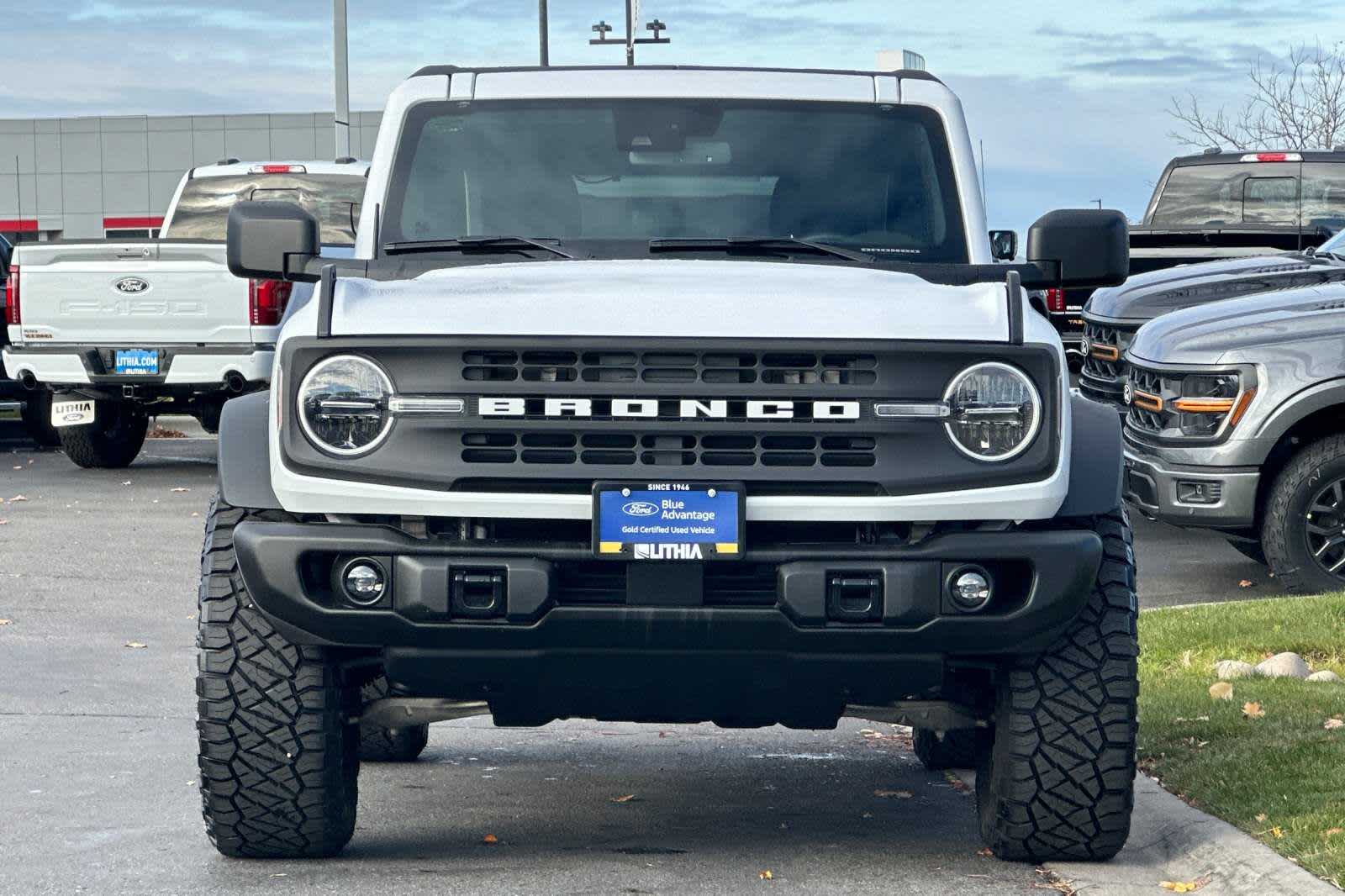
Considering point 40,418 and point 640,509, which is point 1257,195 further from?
point 640,509

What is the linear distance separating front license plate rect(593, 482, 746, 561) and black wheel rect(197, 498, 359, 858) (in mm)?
877

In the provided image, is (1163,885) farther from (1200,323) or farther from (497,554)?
(1200,323)

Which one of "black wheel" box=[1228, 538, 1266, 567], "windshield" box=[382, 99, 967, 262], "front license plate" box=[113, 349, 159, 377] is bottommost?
"black wheel" box=[1228, 538, 1266, 567]

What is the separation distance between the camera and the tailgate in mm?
16688

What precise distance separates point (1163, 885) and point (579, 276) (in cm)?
216

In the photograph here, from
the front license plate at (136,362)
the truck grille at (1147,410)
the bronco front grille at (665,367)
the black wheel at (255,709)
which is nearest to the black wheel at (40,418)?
the front license plate at (136,362)

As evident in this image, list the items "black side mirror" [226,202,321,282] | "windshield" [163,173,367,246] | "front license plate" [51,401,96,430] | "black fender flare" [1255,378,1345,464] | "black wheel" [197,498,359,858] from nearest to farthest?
1. "black wheel" [197,498,359,858]
2. "black side mirror" [226,202,321,282]
3. "black fender flare" [1255,378,1345,464]
4. "front license plate" [51,401,96,430]
5. "windshield" [163,173,367,246]

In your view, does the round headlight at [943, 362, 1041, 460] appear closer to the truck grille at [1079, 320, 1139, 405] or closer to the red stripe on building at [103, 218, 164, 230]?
the truck grille at [1079, 320, 1139, 405]

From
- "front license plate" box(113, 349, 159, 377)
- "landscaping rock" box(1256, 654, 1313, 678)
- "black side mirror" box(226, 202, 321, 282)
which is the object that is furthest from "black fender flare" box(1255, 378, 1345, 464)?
"front license plate" box(113, 349, 159, 377)

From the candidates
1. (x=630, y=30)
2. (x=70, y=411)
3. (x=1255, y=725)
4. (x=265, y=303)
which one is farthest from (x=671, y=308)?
(x=630, y=30)

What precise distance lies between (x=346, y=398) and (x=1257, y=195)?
1398cm

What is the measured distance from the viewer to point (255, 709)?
5555 mm

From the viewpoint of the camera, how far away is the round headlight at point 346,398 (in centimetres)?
528

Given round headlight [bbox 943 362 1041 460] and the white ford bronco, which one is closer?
the white ford bronco
